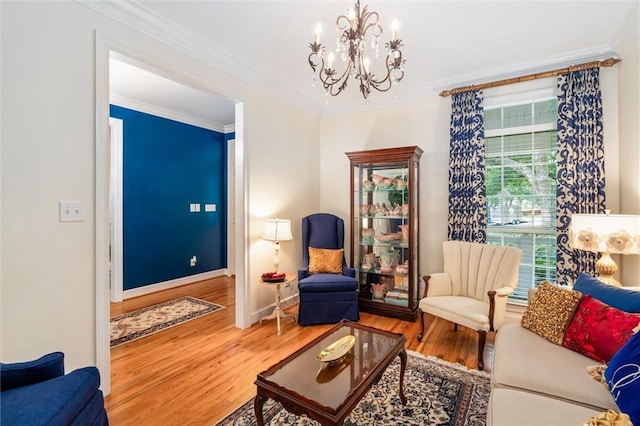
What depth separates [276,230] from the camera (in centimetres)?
325

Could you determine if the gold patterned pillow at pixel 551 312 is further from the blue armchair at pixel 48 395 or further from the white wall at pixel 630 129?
the blue armchair at pixel 48 395

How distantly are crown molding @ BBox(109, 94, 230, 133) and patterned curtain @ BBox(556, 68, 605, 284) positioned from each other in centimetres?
496

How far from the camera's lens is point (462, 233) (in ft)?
11.2

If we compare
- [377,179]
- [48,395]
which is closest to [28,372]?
[48,395]

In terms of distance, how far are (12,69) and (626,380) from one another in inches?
130

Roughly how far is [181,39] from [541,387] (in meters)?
3.46

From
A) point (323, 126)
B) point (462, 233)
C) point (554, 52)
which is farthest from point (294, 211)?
point (554, 52)

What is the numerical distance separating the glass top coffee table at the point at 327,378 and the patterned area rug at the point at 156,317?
2143mm

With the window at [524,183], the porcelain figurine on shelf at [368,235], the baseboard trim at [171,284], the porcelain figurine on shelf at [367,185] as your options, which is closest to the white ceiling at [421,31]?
the window at [524,183]

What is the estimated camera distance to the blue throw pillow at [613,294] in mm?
1658

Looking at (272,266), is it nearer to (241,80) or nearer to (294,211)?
(294,211)

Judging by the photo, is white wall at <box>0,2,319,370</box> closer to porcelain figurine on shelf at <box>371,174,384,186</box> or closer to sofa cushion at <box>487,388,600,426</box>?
sofa cushion at <box>487,388,600,426</box>

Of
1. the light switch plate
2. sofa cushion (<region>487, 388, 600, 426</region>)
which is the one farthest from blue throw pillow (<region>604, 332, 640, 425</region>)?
the light switch plate

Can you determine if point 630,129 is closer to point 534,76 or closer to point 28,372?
point 534,76
